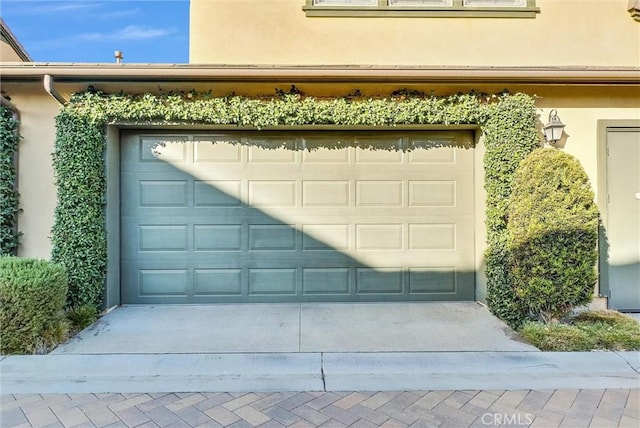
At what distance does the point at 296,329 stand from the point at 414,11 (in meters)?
4.34

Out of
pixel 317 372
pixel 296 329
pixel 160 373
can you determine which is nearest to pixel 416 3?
pixel 296 329

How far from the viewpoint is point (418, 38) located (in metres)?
5.00

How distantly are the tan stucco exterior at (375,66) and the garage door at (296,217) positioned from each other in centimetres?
58

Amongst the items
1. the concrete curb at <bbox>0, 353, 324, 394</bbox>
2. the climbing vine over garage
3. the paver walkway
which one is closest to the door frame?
the climbing vine over garage

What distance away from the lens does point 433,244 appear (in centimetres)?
511

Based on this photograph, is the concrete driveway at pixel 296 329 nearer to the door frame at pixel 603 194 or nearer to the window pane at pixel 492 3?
the door frame at pixel 603 194

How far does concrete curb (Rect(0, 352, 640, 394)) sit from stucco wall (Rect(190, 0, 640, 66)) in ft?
12.0

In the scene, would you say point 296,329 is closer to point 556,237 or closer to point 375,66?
point 556,237

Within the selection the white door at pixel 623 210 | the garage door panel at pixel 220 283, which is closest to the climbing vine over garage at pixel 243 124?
the garage door panel at pixel 220 283

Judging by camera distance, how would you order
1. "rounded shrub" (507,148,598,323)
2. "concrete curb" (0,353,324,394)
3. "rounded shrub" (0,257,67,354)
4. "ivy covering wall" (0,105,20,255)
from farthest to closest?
"ivy covering wall" (0,105,20,255) → "rounded shrub" (507,148,598,323) → "rounded shrub" (0,257,67,354) → "concrete curb" (0,353,324,394)

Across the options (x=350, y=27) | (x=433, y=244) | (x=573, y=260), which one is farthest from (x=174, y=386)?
(x=350, y=27)

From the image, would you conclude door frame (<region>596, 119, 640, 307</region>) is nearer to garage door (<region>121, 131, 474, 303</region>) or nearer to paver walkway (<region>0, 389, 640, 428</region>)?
garage door (<region>121, 131, 474, 303</region>)

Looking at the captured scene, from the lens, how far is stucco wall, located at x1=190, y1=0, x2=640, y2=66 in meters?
4.95

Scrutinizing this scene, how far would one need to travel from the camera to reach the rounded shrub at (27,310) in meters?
3.42
